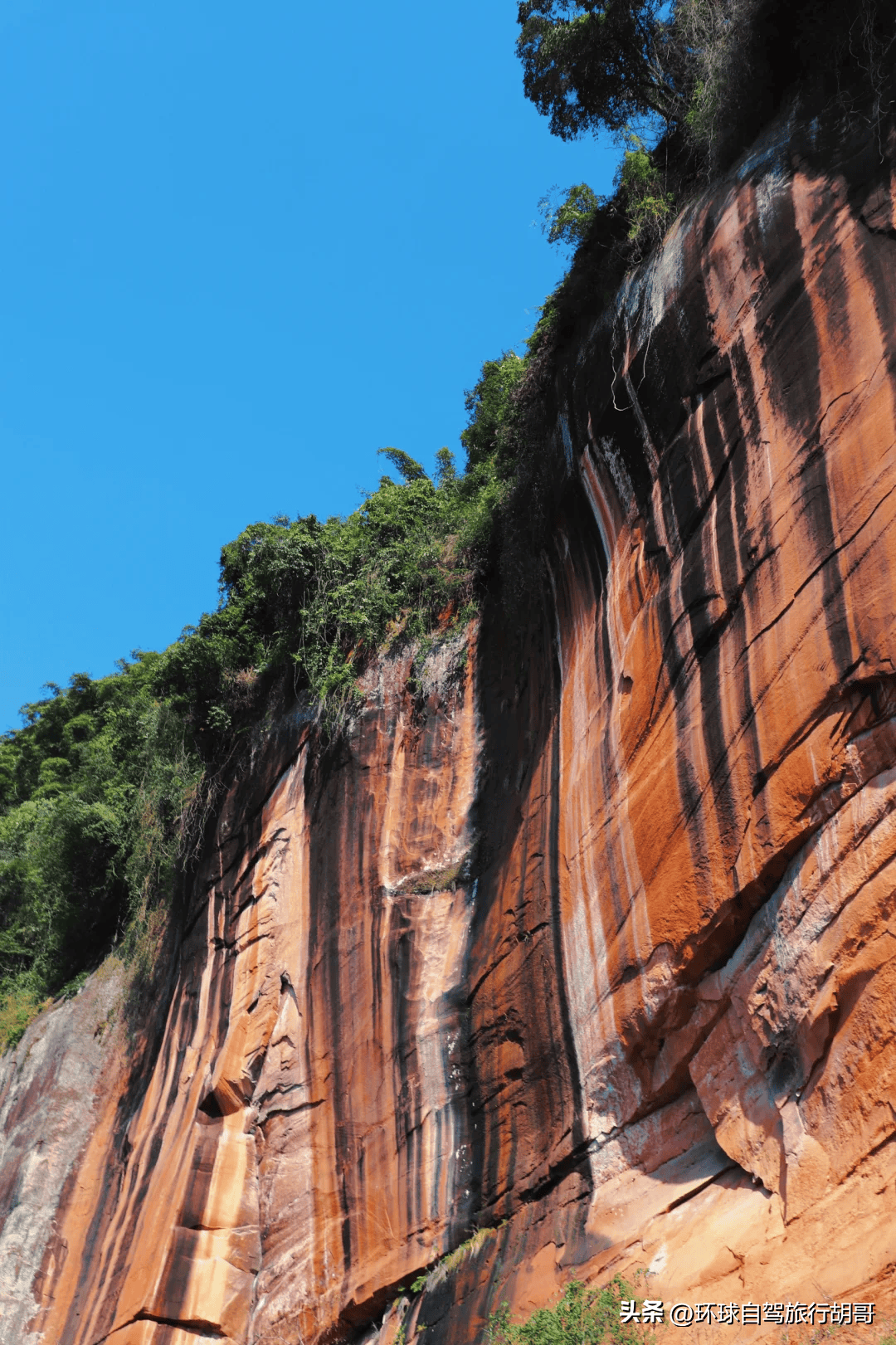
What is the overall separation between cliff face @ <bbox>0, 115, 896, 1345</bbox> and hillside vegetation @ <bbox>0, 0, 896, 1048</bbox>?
1.86 ft

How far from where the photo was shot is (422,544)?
44.1 feet

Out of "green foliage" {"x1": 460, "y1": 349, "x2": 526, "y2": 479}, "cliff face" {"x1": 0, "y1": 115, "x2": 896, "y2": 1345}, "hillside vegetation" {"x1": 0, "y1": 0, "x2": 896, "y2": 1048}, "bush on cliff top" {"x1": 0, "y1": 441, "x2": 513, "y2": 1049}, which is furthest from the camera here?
"green foliage" {"x1": 460, "y1": 349, "x2": 526, "y2": 479}

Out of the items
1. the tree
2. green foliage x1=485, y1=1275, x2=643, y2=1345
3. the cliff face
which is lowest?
green foliage x1=485, y1=1275, x2=643, y2=1345

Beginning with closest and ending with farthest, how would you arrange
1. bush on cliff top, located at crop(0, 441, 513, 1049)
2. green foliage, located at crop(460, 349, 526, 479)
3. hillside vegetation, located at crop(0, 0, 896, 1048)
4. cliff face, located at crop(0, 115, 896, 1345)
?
cliff face, located at crop(0, 115, 896, 1345) < hillside vegetation, located at crop(0, 0, 896, 1048) < bush on cliff top, located at crop(0, 441, 513, 1049) < green foliage, located at crop(460, 349, 526, 479)

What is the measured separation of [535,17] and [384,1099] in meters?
10.3

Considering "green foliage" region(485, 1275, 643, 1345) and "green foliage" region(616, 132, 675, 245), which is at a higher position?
"green foliage" region(616, 132, 675, 245)

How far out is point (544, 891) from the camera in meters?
9.05

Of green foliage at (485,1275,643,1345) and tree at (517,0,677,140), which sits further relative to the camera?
tree at (517,0,677,140)

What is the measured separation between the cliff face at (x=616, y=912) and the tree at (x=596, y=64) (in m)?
2.67

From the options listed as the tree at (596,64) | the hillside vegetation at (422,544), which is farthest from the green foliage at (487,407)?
the tree at (596,64)

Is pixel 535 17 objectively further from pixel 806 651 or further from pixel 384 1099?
pixel 384 1099

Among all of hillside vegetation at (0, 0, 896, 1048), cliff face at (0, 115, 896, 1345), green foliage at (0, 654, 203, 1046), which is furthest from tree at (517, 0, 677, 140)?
green foliage at (0, 654, 203, 1046)

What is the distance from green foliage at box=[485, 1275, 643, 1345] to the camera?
662cm

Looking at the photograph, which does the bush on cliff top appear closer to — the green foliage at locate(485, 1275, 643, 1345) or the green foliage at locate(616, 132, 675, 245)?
the green foliage at locate(616, 132, 675, 245)
